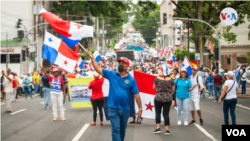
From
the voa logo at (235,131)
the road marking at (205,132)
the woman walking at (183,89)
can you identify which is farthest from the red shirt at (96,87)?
the voa logo at (235,131)

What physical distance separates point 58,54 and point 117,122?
6388 mm

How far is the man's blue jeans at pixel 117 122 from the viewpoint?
5.98 metres

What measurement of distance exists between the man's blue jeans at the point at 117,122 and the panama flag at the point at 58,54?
5.47 m

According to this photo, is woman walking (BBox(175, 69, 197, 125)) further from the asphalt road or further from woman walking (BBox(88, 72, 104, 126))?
woman walking (BBox(88, 72, 104, 126))

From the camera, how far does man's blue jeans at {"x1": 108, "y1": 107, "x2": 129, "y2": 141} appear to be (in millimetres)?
5980

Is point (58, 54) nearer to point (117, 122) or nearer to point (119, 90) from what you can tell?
point (119, 90)

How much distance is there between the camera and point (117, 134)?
5.98 meters

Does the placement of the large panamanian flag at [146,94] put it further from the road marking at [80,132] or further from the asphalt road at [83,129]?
the road marking at [80,132]

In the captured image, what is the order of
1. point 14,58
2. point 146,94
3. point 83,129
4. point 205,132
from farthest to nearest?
point 14,58 → point 146,94 → point 83,129 → point 205,132

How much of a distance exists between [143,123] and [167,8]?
91.0 metres

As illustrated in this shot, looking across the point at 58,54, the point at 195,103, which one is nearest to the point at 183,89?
the point at 195,103

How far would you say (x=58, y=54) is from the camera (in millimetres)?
11805

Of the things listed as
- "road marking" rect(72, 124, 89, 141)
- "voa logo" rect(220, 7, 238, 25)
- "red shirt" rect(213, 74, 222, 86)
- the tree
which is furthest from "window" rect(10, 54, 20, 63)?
"road marking" rect(72, 124, 89, 141)

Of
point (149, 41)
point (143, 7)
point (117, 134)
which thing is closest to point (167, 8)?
point (149, 41)
